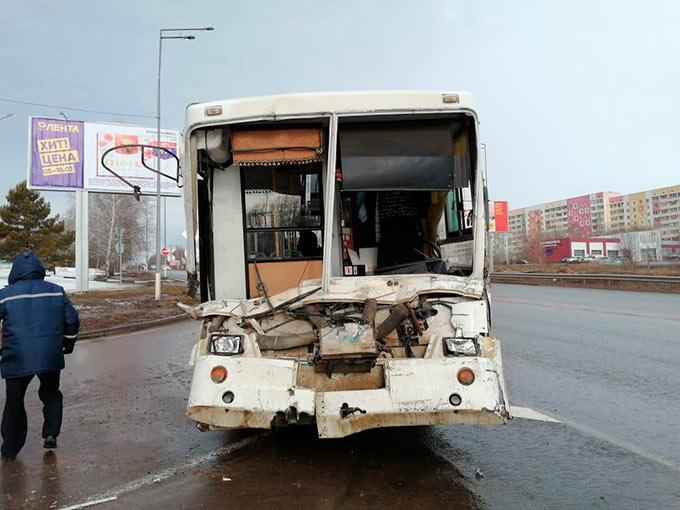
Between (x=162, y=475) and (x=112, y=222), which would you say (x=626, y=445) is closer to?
(x=162, y=475)

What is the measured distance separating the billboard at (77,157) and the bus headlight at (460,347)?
23.0m

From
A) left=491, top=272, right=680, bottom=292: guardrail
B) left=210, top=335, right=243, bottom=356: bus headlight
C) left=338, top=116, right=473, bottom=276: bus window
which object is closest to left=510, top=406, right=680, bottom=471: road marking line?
left=338, top=116, right=473, bottom=276: bus window

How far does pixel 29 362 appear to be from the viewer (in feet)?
15.0

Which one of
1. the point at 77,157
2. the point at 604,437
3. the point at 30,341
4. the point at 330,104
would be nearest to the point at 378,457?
the point at 604,437

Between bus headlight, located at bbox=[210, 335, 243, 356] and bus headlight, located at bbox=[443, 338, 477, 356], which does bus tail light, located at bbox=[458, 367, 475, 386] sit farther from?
bus headlight, located at bbox=[210, 335, 243, 356]

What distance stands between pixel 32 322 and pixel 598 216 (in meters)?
131

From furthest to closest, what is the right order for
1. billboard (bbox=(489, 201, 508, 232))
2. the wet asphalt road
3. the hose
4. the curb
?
the curb, billboard (bbox=(489, 201, 508, 232)), the hose, the wet asphalt road

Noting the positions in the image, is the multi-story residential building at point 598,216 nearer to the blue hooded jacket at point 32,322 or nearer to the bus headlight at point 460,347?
the bus headlight at point 460,347

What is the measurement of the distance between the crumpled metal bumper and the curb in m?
8.42

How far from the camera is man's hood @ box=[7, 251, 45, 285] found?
4.77 metres

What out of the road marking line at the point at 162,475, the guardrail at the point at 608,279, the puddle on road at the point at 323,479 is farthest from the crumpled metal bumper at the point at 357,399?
the guardrail at the point at 608,279

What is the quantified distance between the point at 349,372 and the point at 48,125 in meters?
26.1

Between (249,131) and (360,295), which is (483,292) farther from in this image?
(249,131)

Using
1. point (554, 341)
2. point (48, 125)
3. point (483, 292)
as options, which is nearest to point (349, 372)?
point (483, 292)
